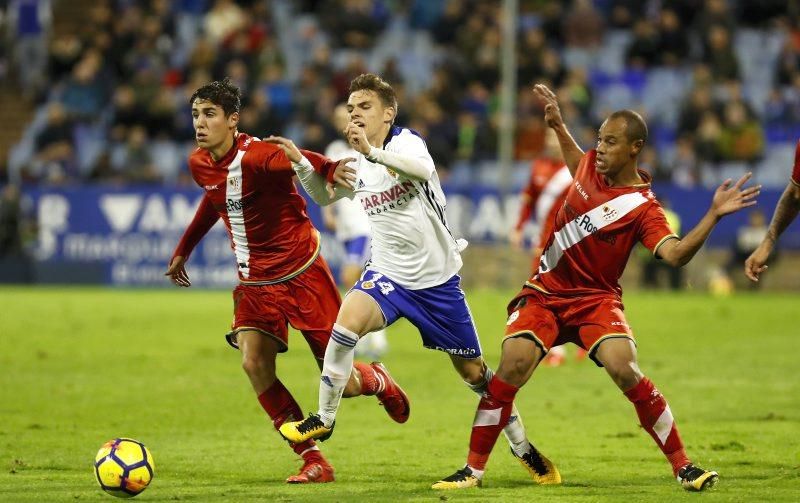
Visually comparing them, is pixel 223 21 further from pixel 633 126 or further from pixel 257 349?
pixel 633 126

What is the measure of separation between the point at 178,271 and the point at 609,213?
3043 millimetres

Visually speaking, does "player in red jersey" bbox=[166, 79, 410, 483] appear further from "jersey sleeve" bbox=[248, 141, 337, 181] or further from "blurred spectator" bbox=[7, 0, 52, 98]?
"blurred spectator" bbox=[7, 0, 52, 98]

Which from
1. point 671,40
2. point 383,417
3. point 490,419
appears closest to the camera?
point 490,419

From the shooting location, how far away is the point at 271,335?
8.71 metres

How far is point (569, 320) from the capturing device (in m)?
8.19

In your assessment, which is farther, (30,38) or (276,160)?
(30,38)

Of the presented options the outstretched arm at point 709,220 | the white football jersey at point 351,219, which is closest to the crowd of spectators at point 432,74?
the white football jersey at point 351,219

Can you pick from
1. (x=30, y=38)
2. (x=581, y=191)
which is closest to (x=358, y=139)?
(x=581, y=191)

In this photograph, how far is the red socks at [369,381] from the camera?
8.91 meters

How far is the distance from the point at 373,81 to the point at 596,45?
69.7ft

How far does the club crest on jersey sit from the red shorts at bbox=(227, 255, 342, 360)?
6.10 ft

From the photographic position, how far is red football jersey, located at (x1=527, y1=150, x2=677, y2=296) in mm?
8162

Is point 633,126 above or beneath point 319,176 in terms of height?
above

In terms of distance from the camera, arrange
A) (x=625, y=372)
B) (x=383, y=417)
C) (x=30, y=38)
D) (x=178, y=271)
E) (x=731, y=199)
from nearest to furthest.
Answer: (x=731, y=199) → (x=625, y=372) → (x=178, y=271) → (x=383, y=417) → (x=30, y=38)
